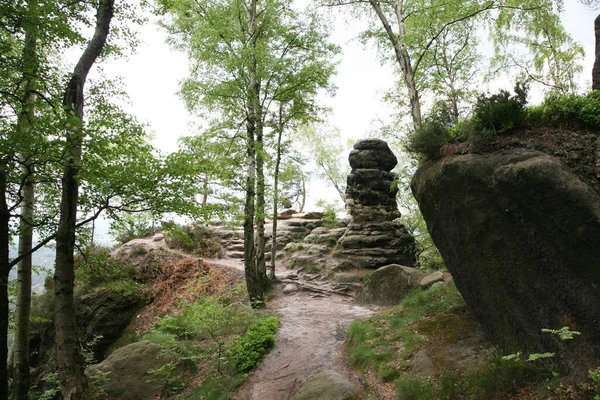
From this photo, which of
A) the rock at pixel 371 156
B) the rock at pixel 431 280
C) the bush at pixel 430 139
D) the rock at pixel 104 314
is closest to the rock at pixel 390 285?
the rock at pixel 431 280

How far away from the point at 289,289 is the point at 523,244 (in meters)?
10.3

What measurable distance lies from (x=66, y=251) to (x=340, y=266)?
37.7ft

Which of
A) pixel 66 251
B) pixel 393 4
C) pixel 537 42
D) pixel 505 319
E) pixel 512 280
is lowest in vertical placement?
pixel 505 319

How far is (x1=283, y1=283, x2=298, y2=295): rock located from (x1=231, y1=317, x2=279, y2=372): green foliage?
4.42m

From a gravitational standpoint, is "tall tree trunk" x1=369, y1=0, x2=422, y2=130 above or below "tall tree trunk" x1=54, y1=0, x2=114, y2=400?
above

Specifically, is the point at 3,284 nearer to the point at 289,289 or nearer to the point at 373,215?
the point at 289,289

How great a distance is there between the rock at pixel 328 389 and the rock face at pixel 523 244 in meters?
2.49

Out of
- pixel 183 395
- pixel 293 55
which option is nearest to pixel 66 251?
pixel 183 395

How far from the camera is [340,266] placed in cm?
1530

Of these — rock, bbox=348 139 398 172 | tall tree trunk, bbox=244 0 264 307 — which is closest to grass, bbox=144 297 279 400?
tall tree trunk, bbox=244 0 264 307

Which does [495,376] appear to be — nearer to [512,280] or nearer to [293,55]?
[512,280]

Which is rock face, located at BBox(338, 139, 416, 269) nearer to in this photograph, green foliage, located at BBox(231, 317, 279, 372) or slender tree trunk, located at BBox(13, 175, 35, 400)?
green foliage, located at BBox(231, 317, 279, 372)

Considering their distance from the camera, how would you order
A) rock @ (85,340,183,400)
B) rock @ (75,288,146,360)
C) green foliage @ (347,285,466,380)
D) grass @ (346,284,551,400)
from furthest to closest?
1. rock @ (75,288,146,360)
2. rock @ (85,340,183,400)
3. green foliage @ (347,285,466,380)
4. grass @ (346,284,551,400)

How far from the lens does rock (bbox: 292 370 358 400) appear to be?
208 inches
